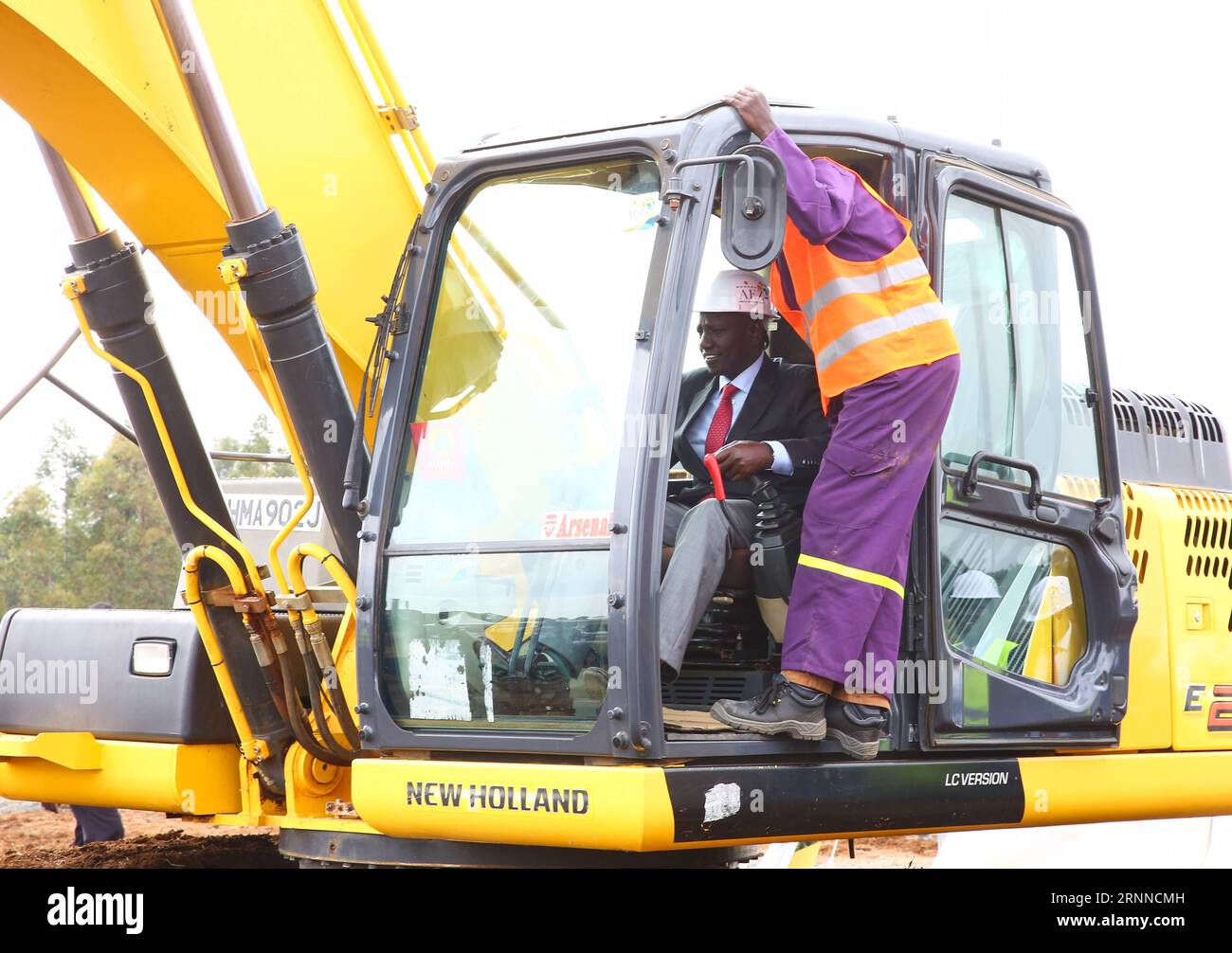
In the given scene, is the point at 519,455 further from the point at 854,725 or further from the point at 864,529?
the point at 854,725

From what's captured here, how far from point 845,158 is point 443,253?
124cm

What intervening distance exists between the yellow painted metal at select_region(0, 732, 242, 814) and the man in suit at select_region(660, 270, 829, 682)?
1.61m

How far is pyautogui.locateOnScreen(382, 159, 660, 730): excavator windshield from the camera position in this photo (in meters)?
3.89

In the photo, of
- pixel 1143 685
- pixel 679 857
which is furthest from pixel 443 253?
pixel 1143 685

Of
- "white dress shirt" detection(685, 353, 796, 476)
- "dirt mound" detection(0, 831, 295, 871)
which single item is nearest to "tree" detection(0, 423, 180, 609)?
"dirt mound" detection(0, 831, 295, 871)

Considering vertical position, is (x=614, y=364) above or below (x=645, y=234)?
below

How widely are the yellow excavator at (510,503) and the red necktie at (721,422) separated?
39cm

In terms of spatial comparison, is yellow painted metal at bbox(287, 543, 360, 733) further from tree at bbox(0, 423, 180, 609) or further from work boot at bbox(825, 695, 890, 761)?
tree at bbox(0, 423, 180, 609)

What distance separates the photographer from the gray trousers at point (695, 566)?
393 cm

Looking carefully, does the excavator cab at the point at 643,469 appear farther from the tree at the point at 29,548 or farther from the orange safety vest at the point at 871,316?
the tree at the point at 29,548

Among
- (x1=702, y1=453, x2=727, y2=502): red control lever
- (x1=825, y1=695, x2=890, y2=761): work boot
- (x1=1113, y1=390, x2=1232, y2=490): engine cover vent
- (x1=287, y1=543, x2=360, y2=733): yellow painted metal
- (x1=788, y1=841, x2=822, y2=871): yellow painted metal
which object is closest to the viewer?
(x1=825, y1=695, x2=890, y2=761): work boot

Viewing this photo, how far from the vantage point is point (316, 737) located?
4.62 m

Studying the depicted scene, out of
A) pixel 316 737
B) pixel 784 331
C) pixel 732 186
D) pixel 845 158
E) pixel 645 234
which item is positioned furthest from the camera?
pixel 784 331

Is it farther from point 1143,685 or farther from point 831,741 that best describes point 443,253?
point 1143,685
